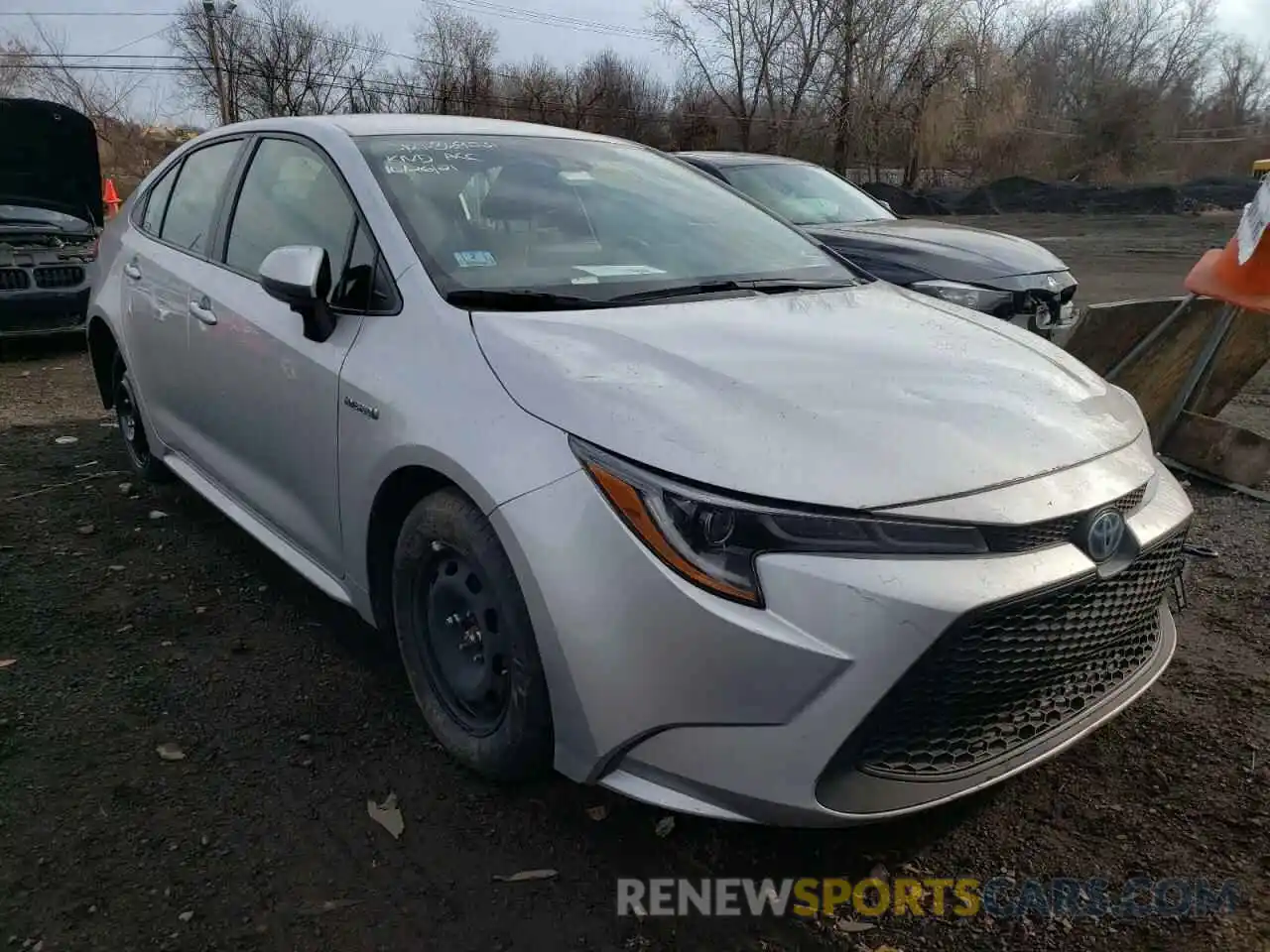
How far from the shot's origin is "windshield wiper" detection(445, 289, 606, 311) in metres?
2.54

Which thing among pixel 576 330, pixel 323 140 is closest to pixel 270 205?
pixel 323 140

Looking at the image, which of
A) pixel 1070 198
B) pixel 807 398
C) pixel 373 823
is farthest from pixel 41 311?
pixel 1070 198

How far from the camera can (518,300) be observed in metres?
2.58

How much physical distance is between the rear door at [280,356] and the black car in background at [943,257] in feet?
10.3

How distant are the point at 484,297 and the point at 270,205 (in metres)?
1.23

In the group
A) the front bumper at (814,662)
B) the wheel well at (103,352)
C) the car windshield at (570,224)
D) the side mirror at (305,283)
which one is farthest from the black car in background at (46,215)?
the front bumper at (814,662)

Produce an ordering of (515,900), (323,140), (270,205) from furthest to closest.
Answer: (270,205)
(323,140)
(515,900)

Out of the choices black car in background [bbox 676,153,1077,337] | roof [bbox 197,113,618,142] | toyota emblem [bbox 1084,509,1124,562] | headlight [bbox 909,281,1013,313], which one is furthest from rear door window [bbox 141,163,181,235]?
headlight [bbox 909,281,1013,313]

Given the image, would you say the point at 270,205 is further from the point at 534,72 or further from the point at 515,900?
the point at 534,72

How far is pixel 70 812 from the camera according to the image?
241cm

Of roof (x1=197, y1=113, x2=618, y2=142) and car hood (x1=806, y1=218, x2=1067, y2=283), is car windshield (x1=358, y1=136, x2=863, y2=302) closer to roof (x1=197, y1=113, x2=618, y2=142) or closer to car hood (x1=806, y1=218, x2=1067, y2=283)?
roof (x1=197, y1=113, x2=618, y2=142)

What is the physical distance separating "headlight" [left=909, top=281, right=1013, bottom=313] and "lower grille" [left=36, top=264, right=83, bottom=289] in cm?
629

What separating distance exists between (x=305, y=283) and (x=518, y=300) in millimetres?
566

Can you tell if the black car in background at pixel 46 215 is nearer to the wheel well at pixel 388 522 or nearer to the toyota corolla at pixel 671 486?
the toyota corolla at pixel 671 486
